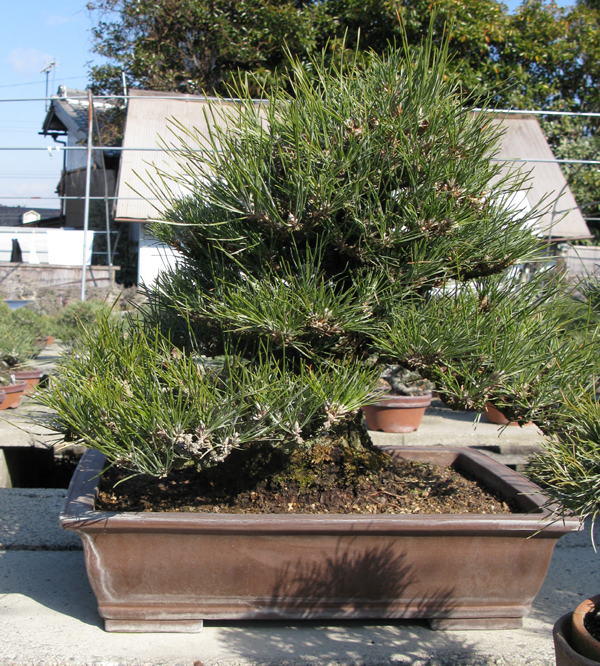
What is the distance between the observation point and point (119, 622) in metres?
1.60

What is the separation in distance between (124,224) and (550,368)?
444 inches

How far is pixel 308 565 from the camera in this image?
1574 millimetres

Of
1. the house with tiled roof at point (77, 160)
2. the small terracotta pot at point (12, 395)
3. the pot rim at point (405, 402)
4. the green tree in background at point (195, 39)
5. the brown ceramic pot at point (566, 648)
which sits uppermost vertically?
the green tree in background at point (195, 39)

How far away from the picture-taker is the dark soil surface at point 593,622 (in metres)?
1.20

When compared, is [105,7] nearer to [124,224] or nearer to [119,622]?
[124,224]

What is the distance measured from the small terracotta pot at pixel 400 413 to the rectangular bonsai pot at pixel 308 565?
186 cm

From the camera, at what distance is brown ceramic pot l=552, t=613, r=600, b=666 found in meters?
1.08

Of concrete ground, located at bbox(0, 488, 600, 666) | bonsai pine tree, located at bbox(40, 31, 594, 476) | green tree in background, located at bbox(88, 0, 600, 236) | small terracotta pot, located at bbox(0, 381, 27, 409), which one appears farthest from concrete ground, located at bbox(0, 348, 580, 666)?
green tree in background, located at bbox(88, 0, 600, 236)

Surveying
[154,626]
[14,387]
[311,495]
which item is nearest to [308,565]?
[311,495]

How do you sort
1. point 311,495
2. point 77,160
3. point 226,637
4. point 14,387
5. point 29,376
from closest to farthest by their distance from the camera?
point 226,637
point 311,495
point 14,387
point 29,376
point 77,160

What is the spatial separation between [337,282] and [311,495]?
735 millimetres

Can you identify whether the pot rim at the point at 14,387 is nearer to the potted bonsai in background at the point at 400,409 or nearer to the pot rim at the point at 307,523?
the potted bonsai in background at the point at 400,409

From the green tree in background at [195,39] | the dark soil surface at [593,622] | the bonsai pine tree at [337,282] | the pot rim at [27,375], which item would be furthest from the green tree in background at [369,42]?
the dark soil surface at [593,622]

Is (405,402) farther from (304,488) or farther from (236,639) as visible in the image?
(236,639)
